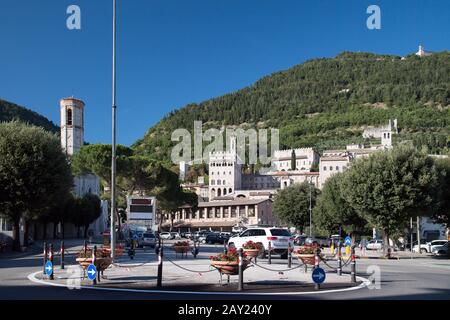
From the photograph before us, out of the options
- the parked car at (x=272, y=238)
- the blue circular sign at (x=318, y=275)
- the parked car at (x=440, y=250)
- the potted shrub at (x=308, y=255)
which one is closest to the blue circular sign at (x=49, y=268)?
the blue circular sign at (x=318, y=275)

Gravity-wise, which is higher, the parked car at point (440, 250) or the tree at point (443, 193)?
the tree at point (443, 193)

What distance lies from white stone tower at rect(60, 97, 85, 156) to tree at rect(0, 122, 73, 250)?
57857 mm

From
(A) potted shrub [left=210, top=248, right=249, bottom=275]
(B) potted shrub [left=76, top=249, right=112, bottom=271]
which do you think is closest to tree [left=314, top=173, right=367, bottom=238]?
(B) potted shrub [left=76, top=249, right=112, bottom=271]

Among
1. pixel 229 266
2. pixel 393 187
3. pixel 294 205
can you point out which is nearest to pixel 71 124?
pixel 294 205

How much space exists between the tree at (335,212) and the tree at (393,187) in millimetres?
11666

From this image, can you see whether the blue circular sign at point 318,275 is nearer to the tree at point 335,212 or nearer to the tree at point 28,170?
the tree at point 28,170

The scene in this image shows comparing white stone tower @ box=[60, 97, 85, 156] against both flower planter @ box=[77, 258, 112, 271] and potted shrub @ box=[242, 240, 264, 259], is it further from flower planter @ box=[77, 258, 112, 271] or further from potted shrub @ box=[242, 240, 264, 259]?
flower planter @ box=[77, 258, 112, 271]

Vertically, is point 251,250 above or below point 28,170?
below

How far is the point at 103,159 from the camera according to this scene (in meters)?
69.5

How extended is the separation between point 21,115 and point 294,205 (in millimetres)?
82542

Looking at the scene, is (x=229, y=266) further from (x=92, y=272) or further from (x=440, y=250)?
(x=440, y=250)

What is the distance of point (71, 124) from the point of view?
3930 inches

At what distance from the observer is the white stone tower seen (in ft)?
324

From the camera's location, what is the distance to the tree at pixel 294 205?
7962cm
